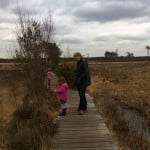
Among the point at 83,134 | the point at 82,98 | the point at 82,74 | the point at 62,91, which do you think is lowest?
the point at 83,134

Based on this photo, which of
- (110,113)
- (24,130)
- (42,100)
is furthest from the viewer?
(42,100)

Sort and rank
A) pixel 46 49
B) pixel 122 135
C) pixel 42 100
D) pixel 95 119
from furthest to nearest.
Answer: pixel 46 49
pixel 42 100
pixel 95 119
pixel 122 135

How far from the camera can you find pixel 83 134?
10180mm

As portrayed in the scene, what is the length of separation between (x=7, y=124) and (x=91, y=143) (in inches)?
211

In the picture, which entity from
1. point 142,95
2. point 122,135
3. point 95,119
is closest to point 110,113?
point 95,119

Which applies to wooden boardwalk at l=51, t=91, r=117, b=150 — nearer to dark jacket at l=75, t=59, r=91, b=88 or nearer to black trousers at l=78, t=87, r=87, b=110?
black trousers at l=78, t=87, r=87, b=110

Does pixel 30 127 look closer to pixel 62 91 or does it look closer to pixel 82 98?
pixel 62 91

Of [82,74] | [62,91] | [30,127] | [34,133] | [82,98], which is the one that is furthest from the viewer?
[82,98]

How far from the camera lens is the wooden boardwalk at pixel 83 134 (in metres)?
9.02

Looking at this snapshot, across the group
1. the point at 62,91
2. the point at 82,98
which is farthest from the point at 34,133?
the point at 82,98

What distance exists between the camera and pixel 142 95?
77.9ft

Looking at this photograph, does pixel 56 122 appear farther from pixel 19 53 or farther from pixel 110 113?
pixel 19 53

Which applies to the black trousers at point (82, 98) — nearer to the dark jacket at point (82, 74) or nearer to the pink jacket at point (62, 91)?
the dark jacket at point (82, 74)

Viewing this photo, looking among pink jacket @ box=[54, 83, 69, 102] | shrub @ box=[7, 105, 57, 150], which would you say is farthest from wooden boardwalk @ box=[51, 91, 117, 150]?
pink jacket @ box=[54, 83, 69, 102]
